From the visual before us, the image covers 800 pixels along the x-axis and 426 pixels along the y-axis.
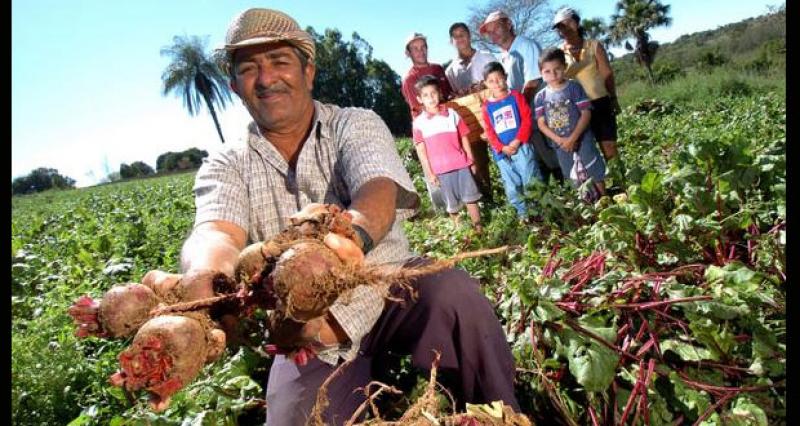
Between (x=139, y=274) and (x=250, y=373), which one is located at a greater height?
(x=139, y=274)

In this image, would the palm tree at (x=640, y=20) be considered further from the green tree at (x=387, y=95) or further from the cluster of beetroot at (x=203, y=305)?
the cluster of beetroot at (x=203, y=305)

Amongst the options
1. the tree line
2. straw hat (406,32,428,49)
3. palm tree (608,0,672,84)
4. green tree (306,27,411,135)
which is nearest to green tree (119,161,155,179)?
the tree line

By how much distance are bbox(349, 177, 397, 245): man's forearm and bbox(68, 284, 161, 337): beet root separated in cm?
61

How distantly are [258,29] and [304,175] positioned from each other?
576mm

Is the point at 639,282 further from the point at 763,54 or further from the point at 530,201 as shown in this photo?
the point at 763,54

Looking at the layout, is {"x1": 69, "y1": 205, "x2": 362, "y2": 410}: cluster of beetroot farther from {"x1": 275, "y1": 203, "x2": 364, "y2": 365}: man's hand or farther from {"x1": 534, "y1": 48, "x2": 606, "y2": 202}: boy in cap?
{"x1": 534, "y1": 48, "x2": 606, "y2": 202}: boy in cap

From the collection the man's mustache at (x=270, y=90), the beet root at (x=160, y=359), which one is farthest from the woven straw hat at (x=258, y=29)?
the beet root at (x=160, y=359)

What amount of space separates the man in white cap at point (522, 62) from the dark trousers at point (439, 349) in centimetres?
350

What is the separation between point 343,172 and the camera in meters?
2.02

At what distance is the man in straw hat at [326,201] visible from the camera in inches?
68.8

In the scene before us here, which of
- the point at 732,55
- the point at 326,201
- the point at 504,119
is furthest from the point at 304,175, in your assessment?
the point at 732,55

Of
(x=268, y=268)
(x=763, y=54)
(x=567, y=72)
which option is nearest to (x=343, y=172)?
(x=268, y=268)

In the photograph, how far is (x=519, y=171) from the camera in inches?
190

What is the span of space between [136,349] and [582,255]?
2.49 metres
